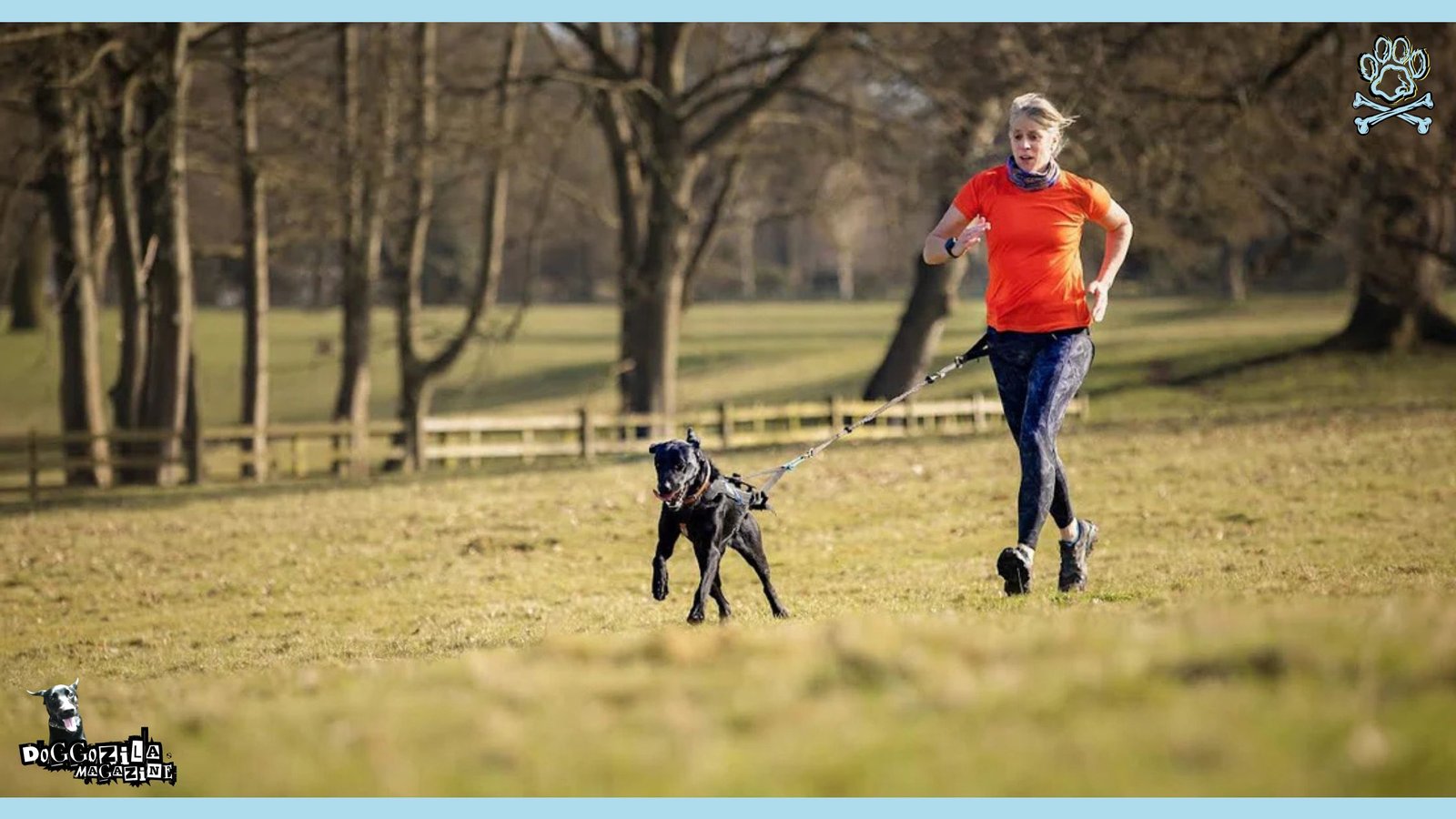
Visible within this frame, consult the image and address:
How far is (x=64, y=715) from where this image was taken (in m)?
7.48

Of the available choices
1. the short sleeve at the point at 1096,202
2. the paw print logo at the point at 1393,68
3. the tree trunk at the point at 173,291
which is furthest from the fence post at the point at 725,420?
the short sleeve at the point at 1096,202

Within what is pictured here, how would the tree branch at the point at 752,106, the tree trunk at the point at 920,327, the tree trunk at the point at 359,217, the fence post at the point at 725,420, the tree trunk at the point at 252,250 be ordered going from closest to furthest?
the tree trunk at the point at 359,217 < the tree trunk at the point at 252,250 < the tree branch at the point at 752,106 < the fence post at the point at 725,420 < the tree trunk at the point at 920,327

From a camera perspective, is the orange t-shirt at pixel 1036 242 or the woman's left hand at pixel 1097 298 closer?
the woman's left hand at pixel 1097 298

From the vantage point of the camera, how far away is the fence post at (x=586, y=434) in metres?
31.4

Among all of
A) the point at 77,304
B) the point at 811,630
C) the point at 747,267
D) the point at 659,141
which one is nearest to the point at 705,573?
the point at 811,630

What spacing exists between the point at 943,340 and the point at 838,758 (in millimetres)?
50266

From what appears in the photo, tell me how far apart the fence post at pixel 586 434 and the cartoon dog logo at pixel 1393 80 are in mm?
13498

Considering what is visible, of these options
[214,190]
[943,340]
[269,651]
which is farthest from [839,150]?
[943,340]

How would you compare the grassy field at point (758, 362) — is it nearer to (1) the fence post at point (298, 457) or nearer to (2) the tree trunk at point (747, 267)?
→ (1) the fence post at point (298, 457)

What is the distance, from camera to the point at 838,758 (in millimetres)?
5230

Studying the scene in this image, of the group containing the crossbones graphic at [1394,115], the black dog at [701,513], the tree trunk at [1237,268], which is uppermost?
the crossbones graphic at [1394,115]

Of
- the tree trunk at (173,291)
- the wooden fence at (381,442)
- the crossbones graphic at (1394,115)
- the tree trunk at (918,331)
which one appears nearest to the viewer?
the tree trunk at (173,291)

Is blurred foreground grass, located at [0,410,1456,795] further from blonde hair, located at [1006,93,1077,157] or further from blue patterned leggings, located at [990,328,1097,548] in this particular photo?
blonde hair, located at [1006,93,1077,157]

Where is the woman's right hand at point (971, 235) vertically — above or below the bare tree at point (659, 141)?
below
